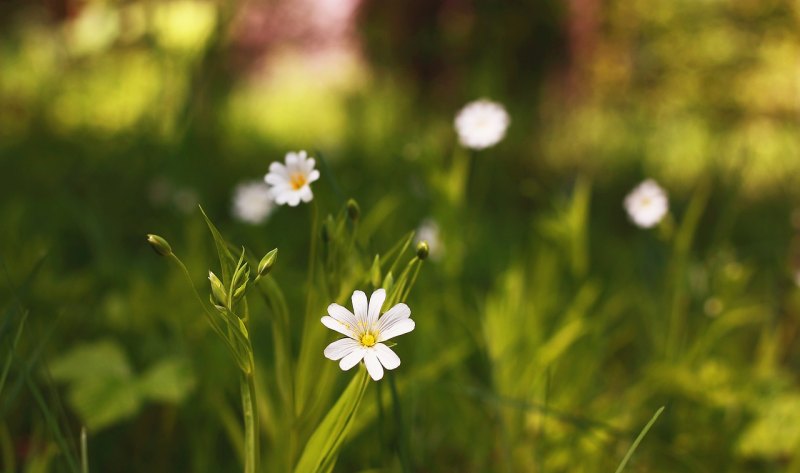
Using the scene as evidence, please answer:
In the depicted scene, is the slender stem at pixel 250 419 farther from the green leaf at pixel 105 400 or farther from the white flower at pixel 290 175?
the green leaf at pixel 105 400

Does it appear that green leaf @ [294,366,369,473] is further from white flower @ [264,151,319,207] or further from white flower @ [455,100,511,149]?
white flower @ [455,100,511,149]

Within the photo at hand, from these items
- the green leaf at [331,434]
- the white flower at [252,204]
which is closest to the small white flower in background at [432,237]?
the white flower at [252,204]

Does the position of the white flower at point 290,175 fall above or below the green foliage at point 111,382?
above

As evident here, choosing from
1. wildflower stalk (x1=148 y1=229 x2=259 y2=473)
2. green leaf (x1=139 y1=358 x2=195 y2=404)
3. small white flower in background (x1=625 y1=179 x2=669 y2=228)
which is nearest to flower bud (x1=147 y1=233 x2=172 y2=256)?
wildflower stalk (x1=148 y1=229 x2=259 y2=473)

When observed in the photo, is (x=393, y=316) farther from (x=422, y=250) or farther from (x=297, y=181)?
(x=297, y=181)

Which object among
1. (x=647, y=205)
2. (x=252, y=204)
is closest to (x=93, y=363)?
(x=252, y=204)

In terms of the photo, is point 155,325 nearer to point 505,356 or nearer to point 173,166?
point 173,166

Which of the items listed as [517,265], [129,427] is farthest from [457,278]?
[129,427]
